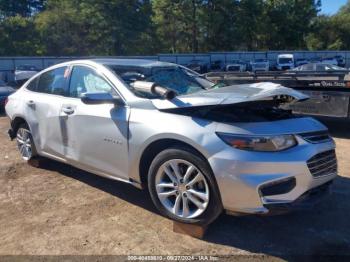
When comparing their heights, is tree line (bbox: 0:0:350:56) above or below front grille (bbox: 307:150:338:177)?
above

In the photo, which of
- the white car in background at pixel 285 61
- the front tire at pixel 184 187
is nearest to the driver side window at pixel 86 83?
the front tire at pixel 184 187

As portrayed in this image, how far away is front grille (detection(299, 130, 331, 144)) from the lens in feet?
12.0

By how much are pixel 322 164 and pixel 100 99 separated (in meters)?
2.17

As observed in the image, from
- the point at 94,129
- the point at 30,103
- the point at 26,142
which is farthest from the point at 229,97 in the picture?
the point at 26,142

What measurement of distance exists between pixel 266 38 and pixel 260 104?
200 feet

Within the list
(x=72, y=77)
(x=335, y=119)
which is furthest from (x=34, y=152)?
(x=335, y=119)

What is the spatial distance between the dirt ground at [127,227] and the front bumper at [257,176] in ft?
1.37

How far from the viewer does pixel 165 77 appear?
4824mm

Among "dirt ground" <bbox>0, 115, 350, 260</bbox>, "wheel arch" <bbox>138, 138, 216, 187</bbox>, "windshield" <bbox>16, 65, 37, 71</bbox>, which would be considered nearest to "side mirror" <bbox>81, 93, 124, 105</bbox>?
"wheel arch" <bbox>138, 138, 216, 187</bbox>

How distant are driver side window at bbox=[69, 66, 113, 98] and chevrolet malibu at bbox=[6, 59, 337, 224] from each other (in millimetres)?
12

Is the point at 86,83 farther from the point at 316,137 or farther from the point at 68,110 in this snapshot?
the point at 316,137

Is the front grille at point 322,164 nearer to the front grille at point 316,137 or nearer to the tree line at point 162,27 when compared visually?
the front grille at point 316,137

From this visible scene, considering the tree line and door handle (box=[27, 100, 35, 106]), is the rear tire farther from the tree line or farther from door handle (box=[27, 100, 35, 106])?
the tree line

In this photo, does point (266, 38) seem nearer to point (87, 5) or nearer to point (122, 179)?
point (87, 5)
